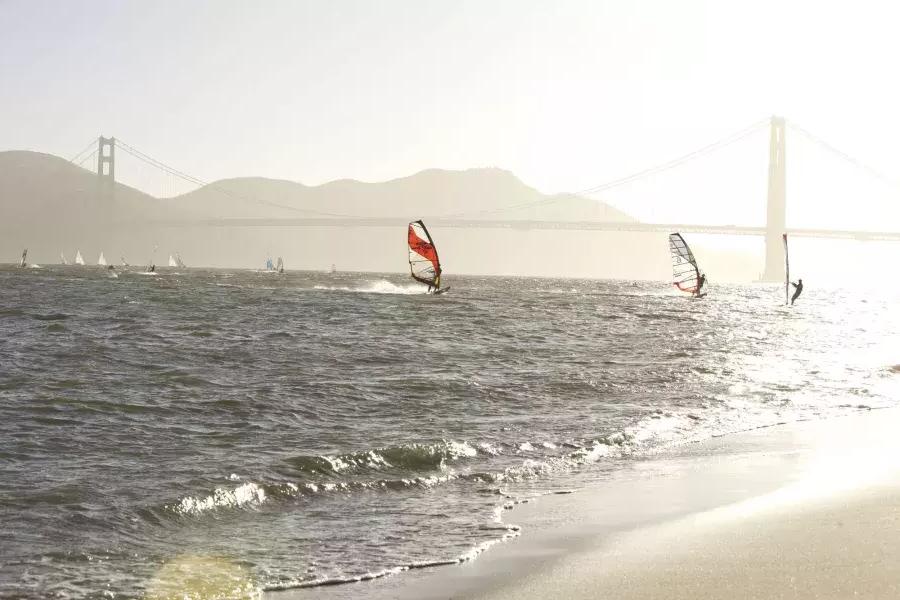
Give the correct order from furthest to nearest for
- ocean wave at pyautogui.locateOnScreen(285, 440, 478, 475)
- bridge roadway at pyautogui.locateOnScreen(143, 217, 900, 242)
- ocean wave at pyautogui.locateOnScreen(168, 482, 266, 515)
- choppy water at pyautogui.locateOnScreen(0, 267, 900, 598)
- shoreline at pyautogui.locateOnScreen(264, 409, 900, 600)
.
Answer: bridge roadway at pyautogui.locateOnScreen(143, 217, 900, 242) → ocean wave at pyautogui.locateOnScreen(285, 440, 478, 475) → ocean wave at pyautogui.locateOnScreen(168, 482, 266, 515) → choppy water at pyautogui.locateOnScreen(0, 267, 900, 598) → shoreline at pyautogui.locateOnScreen(264, 409, 900, 600)

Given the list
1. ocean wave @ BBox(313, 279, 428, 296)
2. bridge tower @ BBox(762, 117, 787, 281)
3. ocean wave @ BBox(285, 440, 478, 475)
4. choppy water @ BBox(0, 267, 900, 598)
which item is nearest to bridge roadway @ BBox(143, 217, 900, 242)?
bridge tower @ BBox(762, 117, 787, 281)

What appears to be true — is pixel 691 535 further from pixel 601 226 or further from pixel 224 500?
pixel 601 226

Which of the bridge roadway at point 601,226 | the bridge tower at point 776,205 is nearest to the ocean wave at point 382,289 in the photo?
the bridge roadway at point 601,226

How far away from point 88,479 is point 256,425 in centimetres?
335

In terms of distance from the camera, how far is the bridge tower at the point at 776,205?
4621 inches

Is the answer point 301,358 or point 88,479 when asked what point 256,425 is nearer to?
point 88,479

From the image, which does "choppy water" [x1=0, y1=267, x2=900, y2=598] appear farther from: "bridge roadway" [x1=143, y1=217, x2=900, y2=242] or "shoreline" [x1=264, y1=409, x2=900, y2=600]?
"bridge roadway" [x1=143, y1=217, x2=900, y2=242]

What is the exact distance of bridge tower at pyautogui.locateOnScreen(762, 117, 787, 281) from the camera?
117 meters

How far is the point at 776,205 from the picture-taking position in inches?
4628

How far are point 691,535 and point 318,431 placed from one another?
18.8 feet

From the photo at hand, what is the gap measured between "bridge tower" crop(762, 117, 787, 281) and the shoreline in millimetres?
112841

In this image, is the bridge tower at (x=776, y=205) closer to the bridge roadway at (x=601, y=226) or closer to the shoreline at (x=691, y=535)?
the bridge roadway at (x=601, y=226)

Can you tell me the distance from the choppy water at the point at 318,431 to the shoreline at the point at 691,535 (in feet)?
1.17

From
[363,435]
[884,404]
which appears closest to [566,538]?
[363,435]
